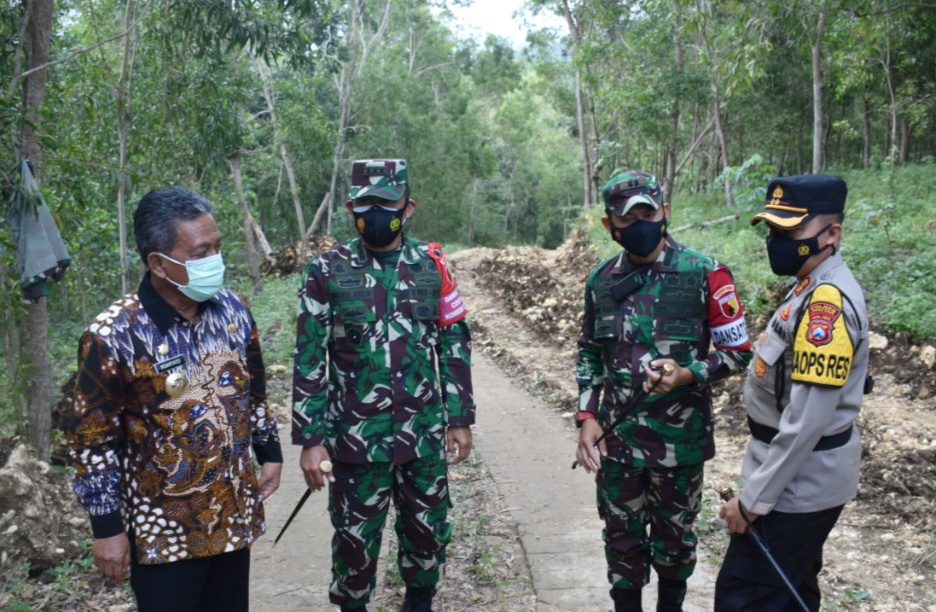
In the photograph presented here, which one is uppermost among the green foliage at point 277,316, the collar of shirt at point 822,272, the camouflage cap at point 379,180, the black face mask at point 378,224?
the camouflage cap at point 379,180

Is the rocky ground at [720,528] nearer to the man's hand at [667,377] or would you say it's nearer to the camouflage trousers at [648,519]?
the camouflage trousers at [648,519]

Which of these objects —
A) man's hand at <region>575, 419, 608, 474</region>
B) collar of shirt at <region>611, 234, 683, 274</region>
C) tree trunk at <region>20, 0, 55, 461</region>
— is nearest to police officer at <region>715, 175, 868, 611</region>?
collar of shirt at <region>611, 234, 683, 274</region>

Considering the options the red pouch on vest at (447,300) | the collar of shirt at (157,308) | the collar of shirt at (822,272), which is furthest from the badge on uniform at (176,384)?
the collar of shirt at (822,272)

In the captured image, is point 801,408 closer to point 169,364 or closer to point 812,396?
point 812,396

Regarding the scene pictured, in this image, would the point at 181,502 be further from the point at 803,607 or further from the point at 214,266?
the point at 803,607

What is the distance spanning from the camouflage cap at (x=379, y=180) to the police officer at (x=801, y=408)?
4.63 feet

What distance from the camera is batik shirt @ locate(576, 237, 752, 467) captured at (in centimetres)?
318

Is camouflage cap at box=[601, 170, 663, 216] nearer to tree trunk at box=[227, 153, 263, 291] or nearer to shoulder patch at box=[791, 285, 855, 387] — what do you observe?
shoulder patch at box=[791, 285, 855, 387]

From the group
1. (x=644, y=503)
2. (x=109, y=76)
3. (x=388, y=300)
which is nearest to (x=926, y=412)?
(x=644, y=503)

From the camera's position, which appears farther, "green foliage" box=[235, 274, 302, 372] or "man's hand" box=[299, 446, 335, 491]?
"green foliage" box=[235, 274, 302, 372]

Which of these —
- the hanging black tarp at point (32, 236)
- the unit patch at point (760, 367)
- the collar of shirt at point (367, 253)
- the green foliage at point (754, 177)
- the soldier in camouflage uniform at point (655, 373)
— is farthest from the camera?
the green foliage at point (754, 177)

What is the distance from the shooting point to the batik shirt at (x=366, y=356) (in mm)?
3184

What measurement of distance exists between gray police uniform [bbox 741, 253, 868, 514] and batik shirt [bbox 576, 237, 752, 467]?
464mm

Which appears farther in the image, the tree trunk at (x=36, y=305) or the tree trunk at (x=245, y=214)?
the tree trunk at (x=245, y=214)
